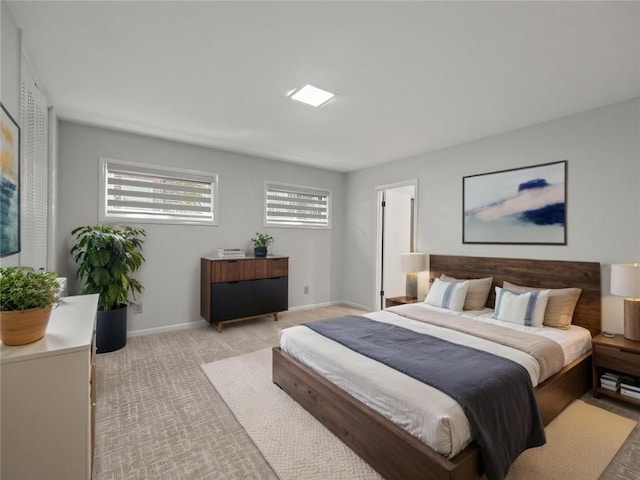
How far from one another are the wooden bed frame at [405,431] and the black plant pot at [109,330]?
6.52 feet

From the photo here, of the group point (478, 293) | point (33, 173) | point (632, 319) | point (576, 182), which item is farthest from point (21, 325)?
point (576, 182)

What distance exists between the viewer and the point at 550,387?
2219 mm

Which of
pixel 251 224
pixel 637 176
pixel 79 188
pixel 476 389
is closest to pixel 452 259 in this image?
pixel 637 176

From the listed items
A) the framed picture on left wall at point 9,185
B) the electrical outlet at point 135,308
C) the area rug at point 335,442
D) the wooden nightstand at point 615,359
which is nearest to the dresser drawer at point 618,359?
the wooden nightstand at point 615,359

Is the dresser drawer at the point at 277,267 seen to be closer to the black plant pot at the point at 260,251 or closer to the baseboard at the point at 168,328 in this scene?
the black plant pot at the point at 260,251

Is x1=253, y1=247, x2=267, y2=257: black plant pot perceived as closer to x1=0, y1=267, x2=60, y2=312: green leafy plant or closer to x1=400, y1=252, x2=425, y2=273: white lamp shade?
x1=400, y1=252, x2=425, y2=273: white lamp shade

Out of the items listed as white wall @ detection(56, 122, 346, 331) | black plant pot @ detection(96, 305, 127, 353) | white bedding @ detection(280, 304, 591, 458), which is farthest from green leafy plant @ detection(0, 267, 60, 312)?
white wall @ detection(56, 122, 346, 331)

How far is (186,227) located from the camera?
13.9 ft

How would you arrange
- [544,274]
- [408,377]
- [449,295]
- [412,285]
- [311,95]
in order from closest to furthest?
1. [408,377]
2. [311,95]
3. [544,274]
4. [449,295]
5. [412,285]

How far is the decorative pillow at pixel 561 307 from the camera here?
9.40 ft

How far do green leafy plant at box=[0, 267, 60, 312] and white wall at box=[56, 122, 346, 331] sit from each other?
2.59 m

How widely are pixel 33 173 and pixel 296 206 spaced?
Result: 352 centimetres

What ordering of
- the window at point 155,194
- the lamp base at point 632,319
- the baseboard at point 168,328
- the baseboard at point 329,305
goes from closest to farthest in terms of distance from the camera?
1. the lamp base at point 632,319
2. the window at point 155,194
3. the baseboard at point 168,328
4. the baseboard at point 329,305

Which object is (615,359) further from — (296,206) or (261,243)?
(296,206)
